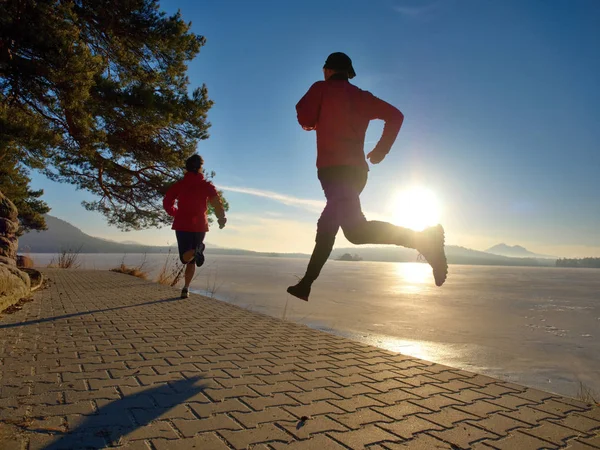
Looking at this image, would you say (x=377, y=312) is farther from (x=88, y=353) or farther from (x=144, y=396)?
(x=144, y=396)

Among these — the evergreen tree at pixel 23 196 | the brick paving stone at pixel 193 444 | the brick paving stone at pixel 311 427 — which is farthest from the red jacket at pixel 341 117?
the evergreen tree at pixel 23 196

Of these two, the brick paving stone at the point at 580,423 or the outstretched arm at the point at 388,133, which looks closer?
the brick paving stone at the point at 580,423

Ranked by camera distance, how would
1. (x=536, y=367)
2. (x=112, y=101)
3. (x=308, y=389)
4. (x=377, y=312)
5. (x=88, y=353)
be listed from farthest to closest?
(x=112, y=101), (x=377, y=312), (x=536, y=367), (x=88, y=353), (x=308, y=389)

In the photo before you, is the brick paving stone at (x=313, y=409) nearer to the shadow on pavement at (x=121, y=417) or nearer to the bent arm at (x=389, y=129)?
the shadow on pavement at (x=121, y=417)

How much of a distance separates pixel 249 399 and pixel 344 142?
166cm

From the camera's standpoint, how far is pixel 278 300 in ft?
36.0

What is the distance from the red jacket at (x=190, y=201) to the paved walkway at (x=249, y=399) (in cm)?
226

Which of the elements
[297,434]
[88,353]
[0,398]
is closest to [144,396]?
[0,398]

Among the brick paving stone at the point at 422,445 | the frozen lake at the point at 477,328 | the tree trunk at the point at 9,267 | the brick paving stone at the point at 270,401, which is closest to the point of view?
the brick paving stone at the point at 422,445

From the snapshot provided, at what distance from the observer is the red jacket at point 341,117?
2.43 metres

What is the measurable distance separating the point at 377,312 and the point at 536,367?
4390mm

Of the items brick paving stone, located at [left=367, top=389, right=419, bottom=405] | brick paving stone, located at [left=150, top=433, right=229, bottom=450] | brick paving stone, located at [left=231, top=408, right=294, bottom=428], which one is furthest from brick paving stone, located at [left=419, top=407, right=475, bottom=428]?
brick paving stone, located at [left=150, top=433, right=229, bottom=450]

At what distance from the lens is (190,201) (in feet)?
21.7

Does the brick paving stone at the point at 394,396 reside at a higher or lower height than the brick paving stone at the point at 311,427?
lower
